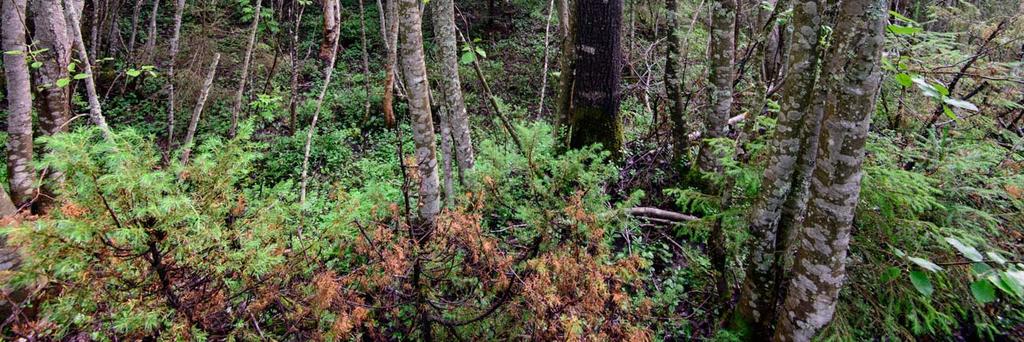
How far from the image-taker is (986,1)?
13.1m

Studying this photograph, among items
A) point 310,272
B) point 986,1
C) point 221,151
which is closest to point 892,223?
point 310,272

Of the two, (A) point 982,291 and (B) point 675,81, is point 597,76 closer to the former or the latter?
(B) point 675,81

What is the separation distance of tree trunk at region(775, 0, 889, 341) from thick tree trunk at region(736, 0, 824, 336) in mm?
239

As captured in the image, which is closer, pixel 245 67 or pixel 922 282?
pixel 922 282

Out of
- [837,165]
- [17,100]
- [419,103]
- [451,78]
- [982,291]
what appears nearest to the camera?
[982,291]

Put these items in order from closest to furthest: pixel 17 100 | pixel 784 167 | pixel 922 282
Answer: pixel 922 282
pixel 784 167
pixel 17 100

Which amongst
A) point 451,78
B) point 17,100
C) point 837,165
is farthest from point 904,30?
point 17,100

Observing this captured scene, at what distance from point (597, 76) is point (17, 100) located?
18.2 feet

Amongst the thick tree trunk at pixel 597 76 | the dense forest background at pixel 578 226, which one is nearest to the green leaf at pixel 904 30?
the dense forest background at pixel 578 226

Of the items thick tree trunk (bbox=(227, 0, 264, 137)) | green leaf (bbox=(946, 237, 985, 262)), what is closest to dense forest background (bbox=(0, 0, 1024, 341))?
green leaf (bbox=(946, 237, 985, 262))

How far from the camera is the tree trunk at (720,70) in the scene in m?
4.27

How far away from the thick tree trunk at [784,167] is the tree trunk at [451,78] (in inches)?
100

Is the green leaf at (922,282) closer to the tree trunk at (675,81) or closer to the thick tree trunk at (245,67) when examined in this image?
the tree trunk at (675,81)

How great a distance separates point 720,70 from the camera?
4.46m
